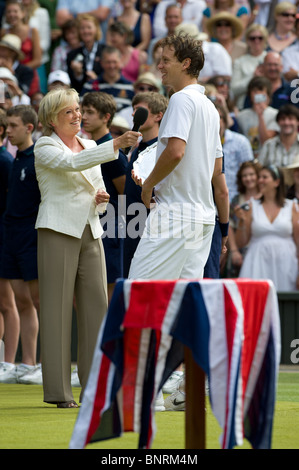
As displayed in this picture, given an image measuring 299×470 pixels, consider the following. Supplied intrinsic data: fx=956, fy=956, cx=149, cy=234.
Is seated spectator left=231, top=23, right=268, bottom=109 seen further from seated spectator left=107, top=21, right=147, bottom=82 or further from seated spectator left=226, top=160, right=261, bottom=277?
seated spectator left=226, top=160, right=261, bottom=277

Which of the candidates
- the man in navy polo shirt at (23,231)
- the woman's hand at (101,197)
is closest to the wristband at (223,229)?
the woman's hand at (101,197)

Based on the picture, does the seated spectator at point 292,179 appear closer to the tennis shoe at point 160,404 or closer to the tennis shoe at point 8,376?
the tennis shoe at point 8,376

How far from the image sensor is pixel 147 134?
24.1ft

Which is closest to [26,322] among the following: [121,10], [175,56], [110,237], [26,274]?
[26,274]

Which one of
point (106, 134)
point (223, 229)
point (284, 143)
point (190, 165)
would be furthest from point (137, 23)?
point (190, 165)

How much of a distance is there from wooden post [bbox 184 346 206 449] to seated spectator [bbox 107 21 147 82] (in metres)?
10.2

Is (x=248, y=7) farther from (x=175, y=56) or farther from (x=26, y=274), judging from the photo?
(x=175, y=56)

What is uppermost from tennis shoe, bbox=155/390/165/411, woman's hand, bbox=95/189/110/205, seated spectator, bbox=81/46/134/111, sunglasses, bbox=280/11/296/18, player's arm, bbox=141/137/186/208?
sunglasses, bbox=280/11/296/18

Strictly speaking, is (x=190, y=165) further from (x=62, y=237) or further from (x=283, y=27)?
(x=283, y=27)

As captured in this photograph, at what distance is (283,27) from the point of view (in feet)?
43.9

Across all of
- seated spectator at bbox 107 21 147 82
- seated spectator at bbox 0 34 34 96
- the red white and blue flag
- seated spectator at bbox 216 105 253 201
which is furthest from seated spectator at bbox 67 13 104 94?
the red white and blue flag

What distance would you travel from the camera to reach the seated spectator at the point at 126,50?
44.6ft

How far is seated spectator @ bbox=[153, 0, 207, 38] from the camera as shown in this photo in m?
14.2

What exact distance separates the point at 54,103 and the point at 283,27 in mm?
7665
